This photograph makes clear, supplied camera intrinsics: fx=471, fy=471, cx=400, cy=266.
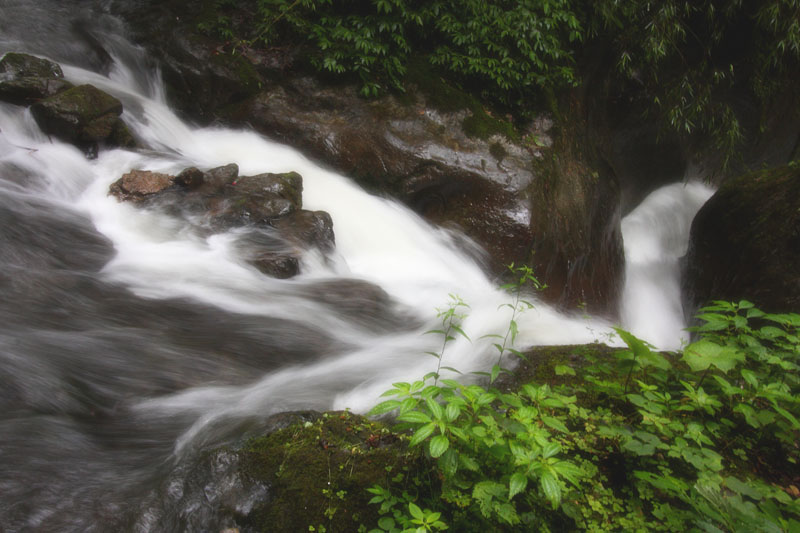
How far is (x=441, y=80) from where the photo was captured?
6.45m

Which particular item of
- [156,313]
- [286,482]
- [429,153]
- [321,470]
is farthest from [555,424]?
[429,153]

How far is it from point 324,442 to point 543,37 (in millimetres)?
6115

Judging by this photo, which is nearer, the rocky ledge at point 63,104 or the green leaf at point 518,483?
the green leaf at point 518,483

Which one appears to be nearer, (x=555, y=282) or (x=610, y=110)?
(x=555, y=282)

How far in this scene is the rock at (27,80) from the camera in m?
5.02

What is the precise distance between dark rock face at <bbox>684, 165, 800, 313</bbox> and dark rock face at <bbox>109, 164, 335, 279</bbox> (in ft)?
14.4

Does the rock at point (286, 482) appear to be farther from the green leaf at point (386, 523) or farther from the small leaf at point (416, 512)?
the small leaf at point (416, 512)

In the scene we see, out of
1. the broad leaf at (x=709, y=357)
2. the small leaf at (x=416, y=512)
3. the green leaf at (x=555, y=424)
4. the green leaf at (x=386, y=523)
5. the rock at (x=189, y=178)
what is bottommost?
the green leaf at (x=386, y=523)

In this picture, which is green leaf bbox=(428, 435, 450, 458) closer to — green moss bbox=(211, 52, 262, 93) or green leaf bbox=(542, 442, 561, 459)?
green leaf bbox=(542, 442, 561, 459)

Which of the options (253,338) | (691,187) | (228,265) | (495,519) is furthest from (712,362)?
(691,187)

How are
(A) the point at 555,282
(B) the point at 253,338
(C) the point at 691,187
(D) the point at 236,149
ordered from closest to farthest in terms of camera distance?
(B) the point at 253,338 < (A) the point at 555,282 < (D) the point at 236,149 < (C) the point at 691,187

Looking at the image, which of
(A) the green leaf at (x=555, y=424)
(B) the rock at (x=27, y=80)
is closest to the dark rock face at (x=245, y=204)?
(B) the rock at (x=27, y=80)

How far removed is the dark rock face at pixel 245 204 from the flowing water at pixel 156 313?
153 millimetres

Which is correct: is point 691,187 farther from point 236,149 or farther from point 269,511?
point 269,511
